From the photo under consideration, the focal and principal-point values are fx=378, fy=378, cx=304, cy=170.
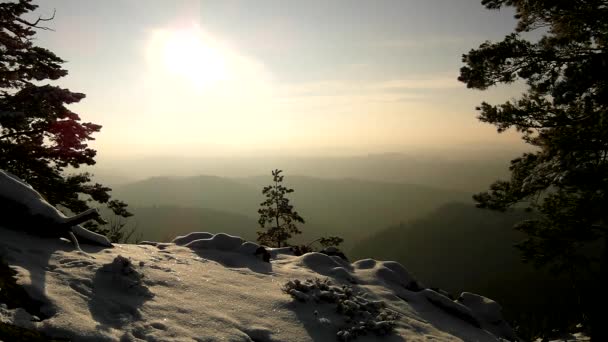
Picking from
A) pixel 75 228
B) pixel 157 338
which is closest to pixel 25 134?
pixel 75 228

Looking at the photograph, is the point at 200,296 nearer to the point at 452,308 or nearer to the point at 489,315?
the point at 452,308

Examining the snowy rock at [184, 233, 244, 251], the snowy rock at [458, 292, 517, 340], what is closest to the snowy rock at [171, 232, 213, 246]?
the snowy rock at [184, 233, 244, 251]

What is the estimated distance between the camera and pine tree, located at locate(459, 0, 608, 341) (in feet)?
32.3

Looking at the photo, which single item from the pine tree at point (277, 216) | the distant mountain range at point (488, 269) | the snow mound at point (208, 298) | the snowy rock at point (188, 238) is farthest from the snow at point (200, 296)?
the distant mountain range at point (488, 269)

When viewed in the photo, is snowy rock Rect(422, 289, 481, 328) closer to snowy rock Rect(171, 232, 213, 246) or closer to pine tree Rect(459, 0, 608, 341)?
pine tree Rect(459, 0, 608, 341)

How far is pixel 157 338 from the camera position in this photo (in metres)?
5.08

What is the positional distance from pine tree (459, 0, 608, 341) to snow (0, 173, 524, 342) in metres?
3.26

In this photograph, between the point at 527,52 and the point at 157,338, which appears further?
the point at 527,52

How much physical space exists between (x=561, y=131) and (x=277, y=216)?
17.6m

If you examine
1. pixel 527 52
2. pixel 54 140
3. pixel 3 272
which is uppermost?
pixel 527 52

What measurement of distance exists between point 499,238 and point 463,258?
80.4 ft

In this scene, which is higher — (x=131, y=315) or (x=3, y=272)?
(x=3, y=272)

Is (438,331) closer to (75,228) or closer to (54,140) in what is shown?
(75,228)

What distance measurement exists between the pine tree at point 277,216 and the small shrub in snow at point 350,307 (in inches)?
652
